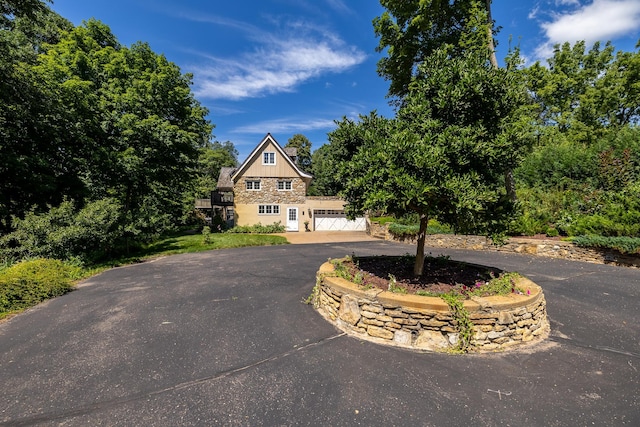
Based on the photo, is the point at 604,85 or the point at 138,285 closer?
the point at 138,285

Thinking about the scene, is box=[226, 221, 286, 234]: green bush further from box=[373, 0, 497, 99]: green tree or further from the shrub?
box=[373, 0, 497, 99]: green tree

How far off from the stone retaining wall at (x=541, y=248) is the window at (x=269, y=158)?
45.2 ft

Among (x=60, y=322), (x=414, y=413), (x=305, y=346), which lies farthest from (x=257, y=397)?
(x=60, y=322)

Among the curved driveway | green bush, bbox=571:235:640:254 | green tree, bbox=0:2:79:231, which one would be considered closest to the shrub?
green bush, bbox=571:235:640:254

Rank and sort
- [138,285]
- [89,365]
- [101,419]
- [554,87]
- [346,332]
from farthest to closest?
1. [554,87]
2. [138,285]
3. [346,332]
4. [89,365]
5. [101,419]

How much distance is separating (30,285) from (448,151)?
9475mm

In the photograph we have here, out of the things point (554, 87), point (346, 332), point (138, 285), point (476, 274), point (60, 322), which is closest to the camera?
point (346, 332)

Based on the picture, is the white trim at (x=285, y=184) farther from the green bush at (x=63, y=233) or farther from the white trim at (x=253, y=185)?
the green bush at (x=63, y=233)

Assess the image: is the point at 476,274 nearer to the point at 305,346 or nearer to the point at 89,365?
the point at 305,346

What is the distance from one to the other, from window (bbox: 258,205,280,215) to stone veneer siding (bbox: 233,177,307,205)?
1.18ft

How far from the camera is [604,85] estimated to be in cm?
2195

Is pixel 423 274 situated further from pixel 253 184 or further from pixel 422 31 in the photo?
pixel 253 184

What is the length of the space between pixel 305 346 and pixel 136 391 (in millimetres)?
2139

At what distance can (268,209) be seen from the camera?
2327 centimetres
